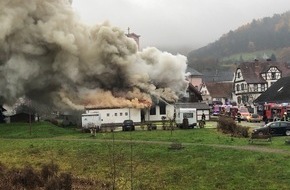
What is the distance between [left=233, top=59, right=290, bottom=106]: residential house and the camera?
96.9 metres

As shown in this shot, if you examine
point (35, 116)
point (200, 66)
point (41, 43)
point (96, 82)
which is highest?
point (200, 66)

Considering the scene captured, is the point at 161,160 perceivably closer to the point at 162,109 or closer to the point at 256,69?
the point at 162,109

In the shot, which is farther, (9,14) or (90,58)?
(90,58)

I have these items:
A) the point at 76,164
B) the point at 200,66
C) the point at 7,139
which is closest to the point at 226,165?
the point at 76,164

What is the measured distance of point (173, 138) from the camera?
123 ft

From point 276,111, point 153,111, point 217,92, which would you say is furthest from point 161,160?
point 217,92

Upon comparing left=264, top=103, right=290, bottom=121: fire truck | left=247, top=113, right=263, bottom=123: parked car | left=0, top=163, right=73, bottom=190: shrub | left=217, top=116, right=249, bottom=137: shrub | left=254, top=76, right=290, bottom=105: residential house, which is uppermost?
left=254, top=76, right=290, bottom=105: residential house

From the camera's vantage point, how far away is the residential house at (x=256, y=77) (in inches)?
3814

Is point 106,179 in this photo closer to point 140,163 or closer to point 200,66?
point 140,163

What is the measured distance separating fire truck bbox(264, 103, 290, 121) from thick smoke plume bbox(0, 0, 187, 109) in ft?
47.7

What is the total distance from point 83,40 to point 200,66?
141 meters

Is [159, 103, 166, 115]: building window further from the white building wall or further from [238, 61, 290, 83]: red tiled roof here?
[238, 61, 290, 83]: red tiled roof

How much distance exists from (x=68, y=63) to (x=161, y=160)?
3229 centimetres

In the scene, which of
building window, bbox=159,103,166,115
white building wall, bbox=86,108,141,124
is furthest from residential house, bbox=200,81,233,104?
white building wall, bbox=86,108,141,124
